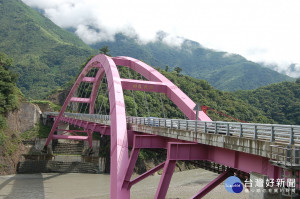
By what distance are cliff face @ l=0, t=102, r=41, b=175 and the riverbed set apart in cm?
201

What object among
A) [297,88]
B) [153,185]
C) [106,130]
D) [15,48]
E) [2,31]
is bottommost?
[153,185]

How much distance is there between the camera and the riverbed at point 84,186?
2658cm

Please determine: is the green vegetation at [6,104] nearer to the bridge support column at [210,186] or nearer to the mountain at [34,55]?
the bridge support column at [210,186]

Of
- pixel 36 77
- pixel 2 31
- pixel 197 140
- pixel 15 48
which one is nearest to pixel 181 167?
pixel 197 140

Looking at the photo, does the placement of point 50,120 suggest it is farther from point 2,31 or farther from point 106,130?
point 2,31

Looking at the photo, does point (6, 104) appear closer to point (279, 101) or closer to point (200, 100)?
point (200, 100)

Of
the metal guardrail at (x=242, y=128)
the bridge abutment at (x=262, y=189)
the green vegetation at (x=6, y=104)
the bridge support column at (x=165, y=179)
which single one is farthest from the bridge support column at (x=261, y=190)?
the green vegetation at (x=6, y=104)

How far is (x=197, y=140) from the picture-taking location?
11.5 meters

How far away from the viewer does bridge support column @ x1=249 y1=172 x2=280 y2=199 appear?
7.45 m

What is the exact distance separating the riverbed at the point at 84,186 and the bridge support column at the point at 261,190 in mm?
18087

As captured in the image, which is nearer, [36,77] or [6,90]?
[6,90]

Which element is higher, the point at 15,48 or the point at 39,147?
the point at 15,48

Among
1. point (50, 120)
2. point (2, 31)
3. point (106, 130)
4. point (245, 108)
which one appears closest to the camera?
point (106, 130)

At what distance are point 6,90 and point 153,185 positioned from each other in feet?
89.6
